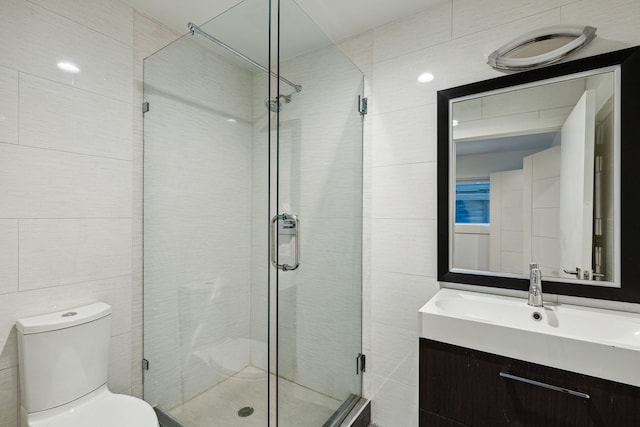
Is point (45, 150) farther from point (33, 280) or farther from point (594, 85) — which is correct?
point (594, 85)

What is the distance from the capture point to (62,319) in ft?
4.49

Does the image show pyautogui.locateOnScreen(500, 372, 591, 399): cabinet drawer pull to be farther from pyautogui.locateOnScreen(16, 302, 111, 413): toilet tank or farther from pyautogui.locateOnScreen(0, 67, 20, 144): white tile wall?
pyautogui.locateOnScreen(0, 67, 20, 144): white tile wall

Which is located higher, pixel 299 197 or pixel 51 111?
pixel 51 111

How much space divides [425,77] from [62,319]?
213 centimetres

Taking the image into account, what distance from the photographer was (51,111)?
4.68 ft

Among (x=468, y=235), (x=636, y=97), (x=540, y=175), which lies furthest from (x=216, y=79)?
(x=636, y=97)

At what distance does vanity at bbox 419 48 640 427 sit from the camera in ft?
3.43

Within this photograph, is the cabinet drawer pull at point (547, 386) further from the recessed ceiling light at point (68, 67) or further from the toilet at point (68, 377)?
the recessed ceiling light at point (68, 67)

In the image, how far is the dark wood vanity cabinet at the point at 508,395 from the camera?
983 millimetres

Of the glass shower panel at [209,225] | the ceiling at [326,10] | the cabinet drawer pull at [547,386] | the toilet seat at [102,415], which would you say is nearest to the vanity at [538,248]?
the cabinet drawer pull at [547,386]

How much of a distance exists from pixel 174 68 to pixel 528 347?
1979 millimetres

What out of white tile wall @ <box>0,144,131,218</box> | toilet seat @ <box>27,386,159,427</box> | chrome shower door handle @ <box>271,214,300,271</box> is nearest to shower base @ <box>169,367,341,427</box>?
toilet seat @ <box>27,386,159,427</box>

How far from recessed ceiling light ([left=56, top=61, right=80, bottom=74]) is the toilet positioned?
1147mm

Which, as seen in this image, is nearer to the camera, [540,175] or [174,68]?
[540,175]
